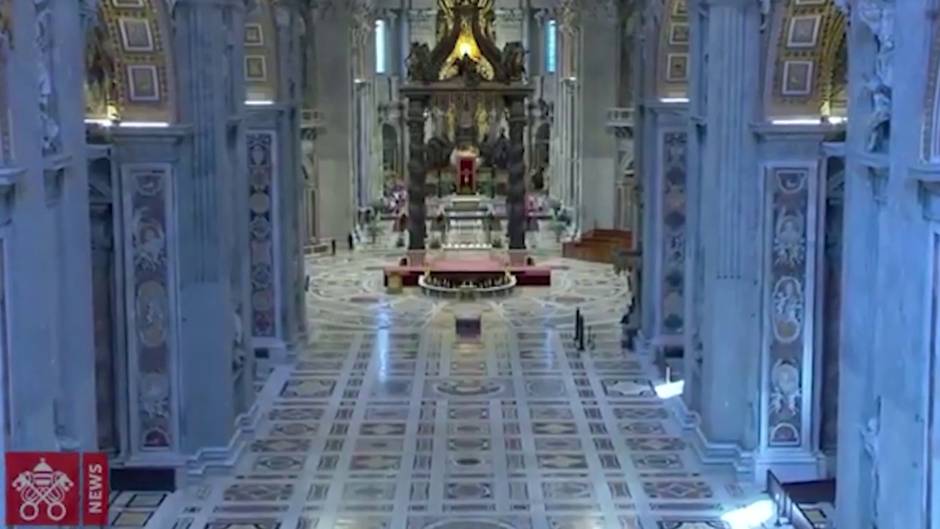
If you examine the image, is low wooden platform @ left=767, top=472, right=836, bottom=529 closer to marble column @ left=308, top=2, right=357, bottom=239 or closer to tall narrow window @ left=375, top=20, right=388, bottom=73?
marble column @ left=308, top=2, right=357, bottom=239

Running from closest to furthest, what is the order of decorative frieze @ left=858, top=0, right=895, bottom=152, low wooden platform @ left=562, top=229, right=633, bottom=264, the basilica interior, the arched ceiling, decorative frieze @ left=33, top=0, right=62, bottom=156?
decorative frieze @ left=858, top=0, right=895, bottom=152 < the basilica interior < decorative frieze @ left=33, top=0, right=62, bottom=156 < the arched ceiling < low wooden platform @ left=562, top=229, right=633, bottom=264

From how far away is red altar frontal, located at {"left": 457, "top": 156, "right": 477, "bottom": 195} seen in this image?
1756 inches

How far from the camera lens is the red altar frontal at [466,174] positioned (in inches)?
1756

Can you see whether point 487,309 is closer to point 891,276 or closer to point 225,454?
point 225,454

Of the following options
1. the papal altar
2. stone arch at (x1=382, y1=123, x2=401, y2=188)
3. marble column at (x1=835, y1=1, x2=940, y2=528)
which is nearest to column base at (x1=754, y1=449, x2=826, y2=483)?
marble column at (x1=835, y1=1, x2=940, y2=528)

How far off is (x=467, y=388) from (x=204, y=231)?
20.4 feet

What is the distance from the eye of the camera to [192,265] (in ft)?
52.1

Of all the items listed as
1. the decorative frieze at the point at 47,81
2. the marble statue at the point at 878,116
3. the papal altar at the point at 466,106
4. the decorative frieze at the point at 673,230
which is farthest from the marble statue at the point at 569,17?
the decorative frieze at the point at 47,81

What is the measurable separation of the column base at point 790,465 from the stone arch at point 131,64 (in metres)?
7.88

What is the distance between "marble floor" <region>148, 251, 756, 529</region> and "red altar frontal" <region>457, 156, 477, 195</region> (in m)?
18.5

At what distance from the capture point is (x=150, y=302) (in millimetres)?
15734

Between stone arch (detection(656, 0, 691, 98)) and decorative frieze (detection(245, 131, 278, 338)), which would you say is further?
decorative frieze (detection(245, 131, 278, 338))

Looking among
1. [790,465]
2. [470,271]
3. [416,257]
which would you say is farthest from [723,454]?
[416,257]

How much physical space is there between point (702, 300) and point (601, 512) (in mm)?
3389
